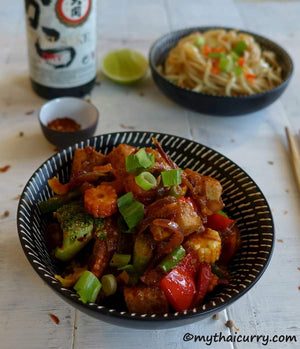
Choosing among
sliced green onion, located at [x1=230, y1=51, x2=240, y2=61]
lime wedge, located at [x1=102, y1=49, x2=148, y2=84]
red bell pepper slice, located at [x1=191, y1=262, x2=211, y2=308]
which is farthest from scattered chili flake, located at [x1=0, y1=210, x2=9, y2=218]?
sliced green onion, located at [x1=230, y1=51, x2=240, y2=61]

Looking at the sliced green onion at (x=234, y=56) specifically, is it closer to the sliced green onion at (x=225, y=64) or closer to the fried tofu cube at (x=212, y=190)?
the sliced green onion at (x=225, y=64)

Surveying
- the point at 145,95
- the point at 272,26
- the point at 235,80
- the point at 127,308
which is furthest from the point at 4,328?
the point at 272,26

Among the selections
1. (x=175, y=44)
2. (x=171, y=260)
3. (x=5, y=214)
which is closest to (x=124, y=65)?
(x=175, y=44)

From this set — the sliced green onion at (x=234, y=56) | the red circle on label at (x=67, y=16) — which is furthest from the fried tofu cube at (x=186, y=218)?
the sliced green onion at (x=234, y=56)

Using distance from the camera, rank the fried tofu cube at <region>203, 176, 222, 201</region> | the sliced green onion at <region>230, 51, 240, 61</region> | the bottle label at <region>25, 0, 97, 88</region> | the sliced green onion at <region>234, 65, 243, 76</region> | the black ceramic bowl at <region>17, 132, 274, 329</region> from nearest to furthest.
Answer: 1. the black ceramic bowl at <region>17, 132, 274, 329</region>
2. the fried tofu cube at <region>203, 176, 222, 201</region>
3. the bottle label at <region>25, 0, 97, 88</region>
4. the sliced green onion at <region>234, 65, 243, 76</region>
5. the sliced green onion at <region>230, 51, 240, 61</region>

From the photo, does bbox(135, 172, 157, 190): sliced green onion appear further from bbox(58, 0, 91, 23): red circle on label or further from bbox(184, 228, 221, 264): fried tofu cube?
bbox(58, 0, 91, 23): red circle on label

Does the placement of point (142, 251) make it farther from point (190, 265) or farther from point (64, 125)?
point (64, 125)

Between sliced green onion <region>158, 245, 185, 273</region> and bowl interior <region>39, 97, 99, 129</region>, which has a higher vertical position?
sliced green onion <region>158, 245, 185, 273</region>
